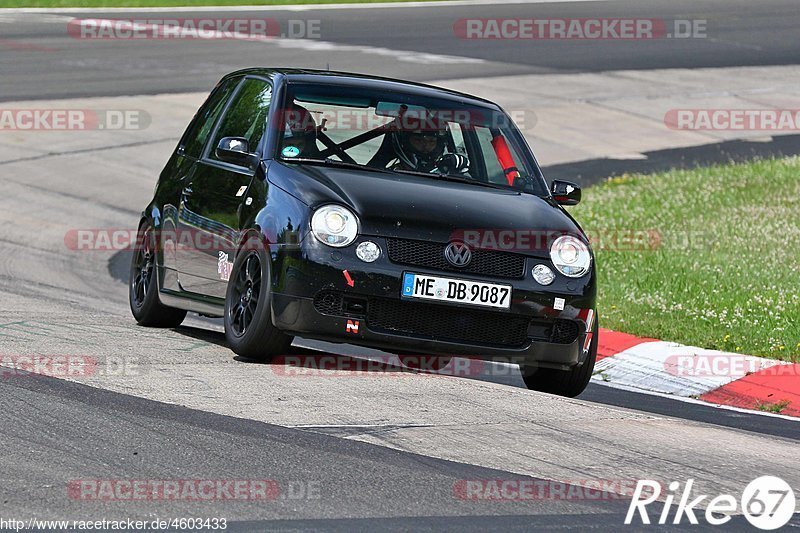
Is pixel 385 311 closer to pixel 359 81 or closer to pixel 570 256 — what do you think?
pixel 570 256

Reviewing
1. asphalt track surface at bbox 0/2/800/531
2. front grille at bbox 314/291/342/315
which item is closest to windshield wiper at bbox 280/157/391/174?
front grille at bbox 314/291/342/315

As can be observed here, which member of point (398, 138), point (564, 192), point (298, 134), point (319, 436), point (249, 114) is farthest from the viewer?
point (249, 114)

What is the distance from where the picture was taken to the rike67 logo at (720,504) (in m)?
5.48

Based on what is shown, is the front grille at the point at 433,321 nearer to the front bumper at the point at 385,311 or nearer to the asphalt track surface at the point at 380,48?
the front bumper at the point at 385,311

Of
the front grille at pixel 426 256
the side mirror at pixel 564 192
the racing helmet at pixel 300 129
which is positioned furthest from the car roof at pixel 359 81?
the front grille at pixel 426 256

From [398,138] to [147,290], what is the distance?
2.18 metres

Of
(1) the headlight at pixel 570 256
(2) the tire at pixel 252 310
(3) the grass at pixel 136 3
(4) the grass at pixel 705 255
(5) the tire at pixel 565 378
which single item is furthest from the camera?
(3) the grass at pixel 136 3

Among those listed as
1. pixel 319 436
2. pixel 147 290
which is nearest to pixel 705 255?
pixel 147 290

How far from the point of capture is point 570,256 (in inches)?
320

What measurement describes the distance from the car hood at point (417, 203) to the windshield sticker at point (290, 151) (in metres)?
0.17

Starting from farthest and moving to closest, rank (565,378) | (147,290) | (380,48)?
(380,48), (147,290), (565,378)

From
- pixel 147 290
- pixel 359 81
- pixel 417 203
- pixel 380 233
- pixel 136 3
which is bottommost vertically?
pixel 147 290

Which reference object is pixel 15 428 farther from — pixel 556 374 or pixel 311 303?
pixel 556 374

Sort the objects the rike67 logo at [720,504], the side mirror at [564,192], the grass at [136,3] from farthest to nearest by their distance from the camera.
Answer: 1. the grass at [136,3]
2. the side mirror at [564,192]
3. the rike67 logo at [720,504]
